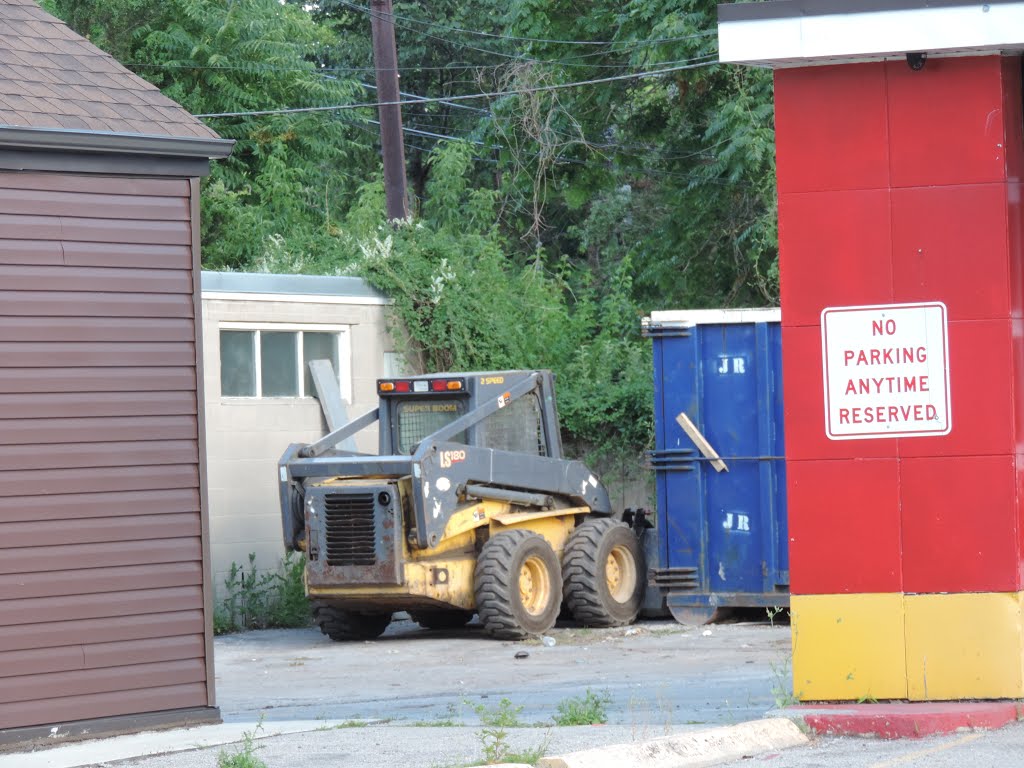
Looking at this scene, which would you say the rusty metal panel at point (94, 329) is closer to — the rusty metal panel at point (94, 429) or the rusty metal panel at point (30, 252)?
the rusty metal panel at point (30, 252)

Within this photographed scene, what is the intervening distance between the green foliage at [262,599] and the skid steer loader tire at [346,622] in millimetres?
1234

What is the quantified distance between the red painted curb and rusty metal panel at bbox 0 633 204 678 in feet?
12.9

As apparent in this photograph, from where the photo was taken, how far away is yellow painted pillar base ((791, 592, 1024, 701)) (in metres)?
9.36

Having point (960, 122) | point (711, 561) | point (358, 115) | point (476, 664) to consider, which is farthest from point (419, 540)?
point (358, 115)

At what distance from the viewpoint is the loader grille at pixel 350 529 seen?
1614 cm

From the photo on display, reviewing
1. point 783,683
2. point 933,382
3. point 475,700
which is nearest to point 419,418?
point 475,700

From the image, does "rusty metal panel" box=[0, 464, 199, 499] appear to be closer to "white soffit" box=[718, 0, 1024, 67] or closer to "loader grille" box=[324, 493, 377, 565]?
"white soffit" box=[718, 0, 1024, 67]

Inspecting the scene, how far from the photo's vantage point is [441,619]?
1833 cm

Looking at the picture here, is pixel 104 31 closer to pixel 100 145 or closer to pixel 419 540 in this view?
pixel 419 540

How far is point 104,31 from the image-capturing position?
1281 inches

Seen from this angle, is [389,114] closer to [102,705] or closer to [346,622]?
[346,622]

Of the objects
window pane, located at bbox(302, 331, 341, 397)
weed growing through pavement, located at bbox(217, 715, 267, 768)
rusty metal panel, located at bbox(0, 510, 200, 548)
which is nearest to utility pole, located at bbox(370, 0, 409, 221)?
window pane, located at bbox(302, 331, 341, 397)

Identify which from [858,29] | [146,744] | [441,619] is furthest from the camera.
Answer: [441,619]

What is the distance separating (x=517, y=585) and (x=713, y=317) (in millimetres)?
3506
